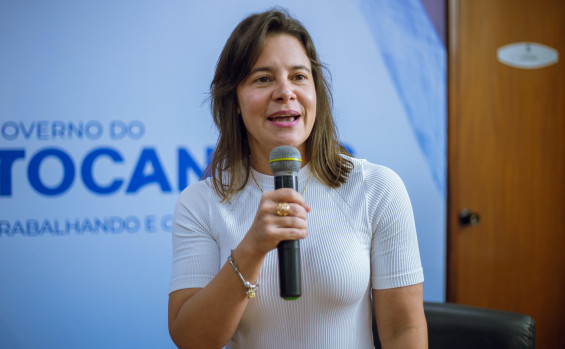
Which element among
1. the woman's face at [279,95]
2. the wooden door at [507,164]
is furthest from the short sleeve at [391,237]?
the wooden door at [507,164]

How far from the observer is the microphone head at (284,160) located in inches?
39.9

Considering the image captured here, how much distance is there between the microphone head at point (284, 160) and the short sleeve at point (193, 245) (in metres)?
0.37

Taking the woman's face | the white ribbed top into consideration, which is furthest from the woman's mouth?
the white ribbed top

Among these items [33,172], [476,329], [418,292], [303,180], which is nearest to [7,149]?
[33,172]

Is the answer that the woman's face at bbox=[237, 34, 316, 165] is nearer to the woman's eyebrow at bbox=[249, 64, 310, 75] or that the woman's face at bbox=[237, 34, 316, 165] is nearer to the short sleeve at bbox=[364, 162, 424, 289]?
the woman's eyebrow at bbox=[249, 64, 310, 75]

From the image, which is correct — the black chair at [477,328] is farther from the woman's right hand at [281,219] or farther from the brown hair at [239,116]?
the woman's right hand at [281,219]

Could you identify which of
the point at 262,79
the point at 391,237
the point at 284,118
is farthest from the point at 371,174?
the point at 262,79

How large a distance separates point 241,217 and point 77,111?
1.43m

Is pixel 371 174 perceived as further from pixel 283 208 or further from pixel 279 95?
pixel 283 208

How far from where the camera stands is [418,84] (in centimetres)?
287

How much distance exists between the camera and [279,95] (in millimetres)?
1229

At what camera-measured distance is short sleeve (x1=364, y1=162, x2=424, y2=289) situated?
123cm

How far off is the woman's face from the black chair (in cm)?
79

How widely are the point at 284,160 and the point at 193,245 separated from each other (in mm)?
421
